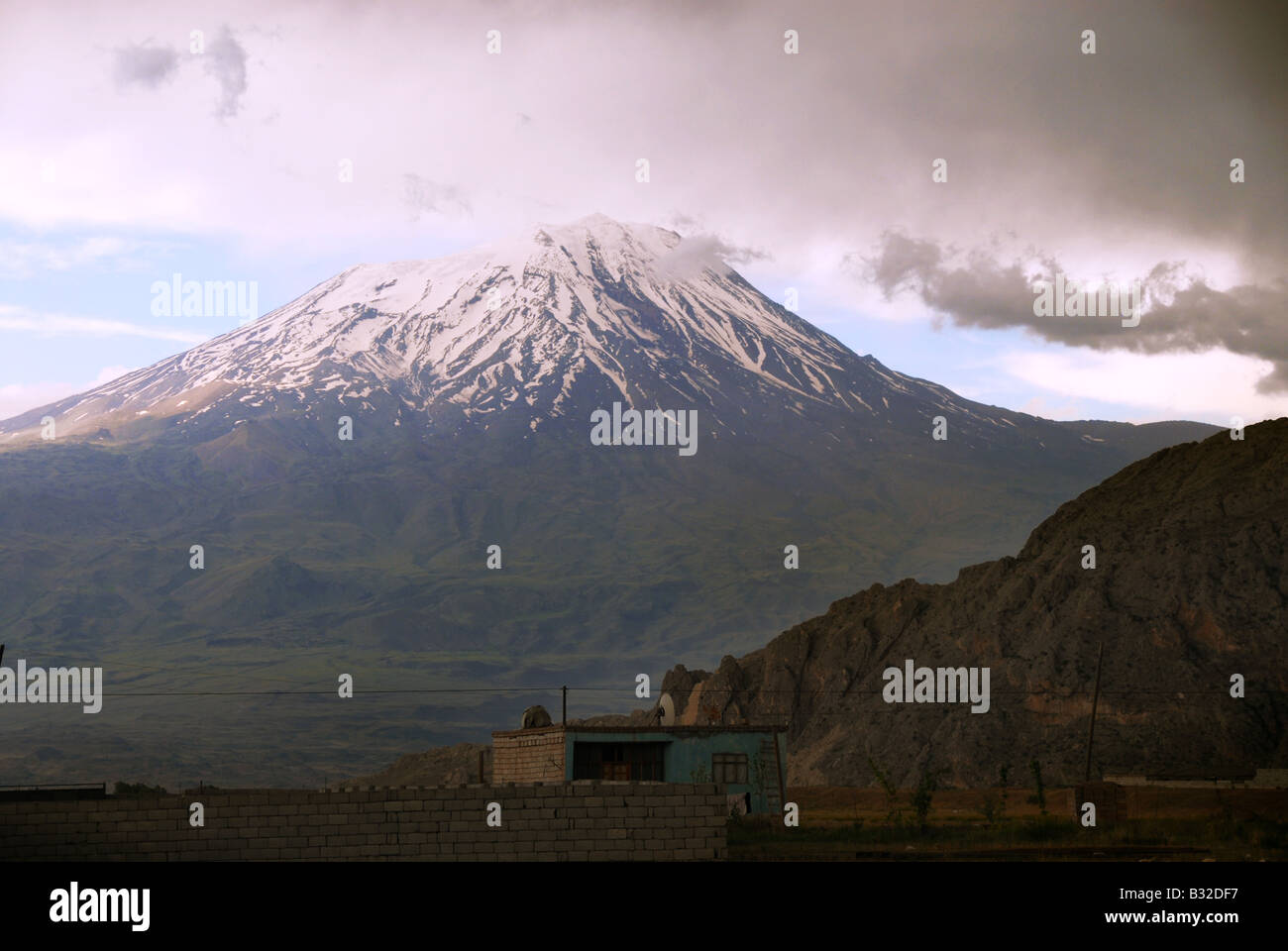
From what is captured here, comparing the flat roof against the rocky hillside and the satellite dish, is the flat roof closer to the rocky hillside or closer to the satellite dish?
the satellite dish

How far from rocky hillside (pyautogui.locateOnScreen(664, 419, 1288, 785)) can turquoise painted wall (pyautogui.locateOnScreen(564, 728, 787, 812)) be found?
19.4m

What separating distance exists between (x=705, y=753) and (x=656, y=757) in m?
1.68

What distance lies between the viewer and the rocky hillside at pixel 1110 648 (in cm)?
7375

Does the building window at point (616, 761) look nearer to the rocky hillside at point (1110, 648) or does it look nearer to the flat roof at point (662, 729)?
the flat roof at point (662, 729)

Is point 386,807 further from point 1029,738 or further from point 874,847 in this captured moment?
point 1029,738

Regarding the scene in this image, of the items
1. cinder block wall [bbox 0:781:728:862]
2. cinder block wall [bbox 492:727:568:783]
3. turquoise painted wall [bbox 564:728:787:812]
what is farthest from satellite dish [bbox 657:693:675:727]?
cinder block wall [bbox 0:781:728:862]

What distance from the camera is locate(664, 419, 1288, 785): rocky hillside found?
73.8 m

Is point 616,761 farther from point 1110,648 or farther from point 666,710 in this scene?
point 1110,648

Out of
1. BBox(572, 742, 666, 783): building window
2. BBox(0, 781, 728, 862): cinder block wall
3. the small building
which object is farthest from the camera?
the small building

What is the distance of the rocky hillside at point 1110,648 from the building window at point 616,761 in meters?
21.1

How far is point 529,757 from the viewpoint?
4916 centimetres

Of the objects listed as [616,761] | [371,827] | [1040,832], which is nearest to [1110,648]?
[616,761]
